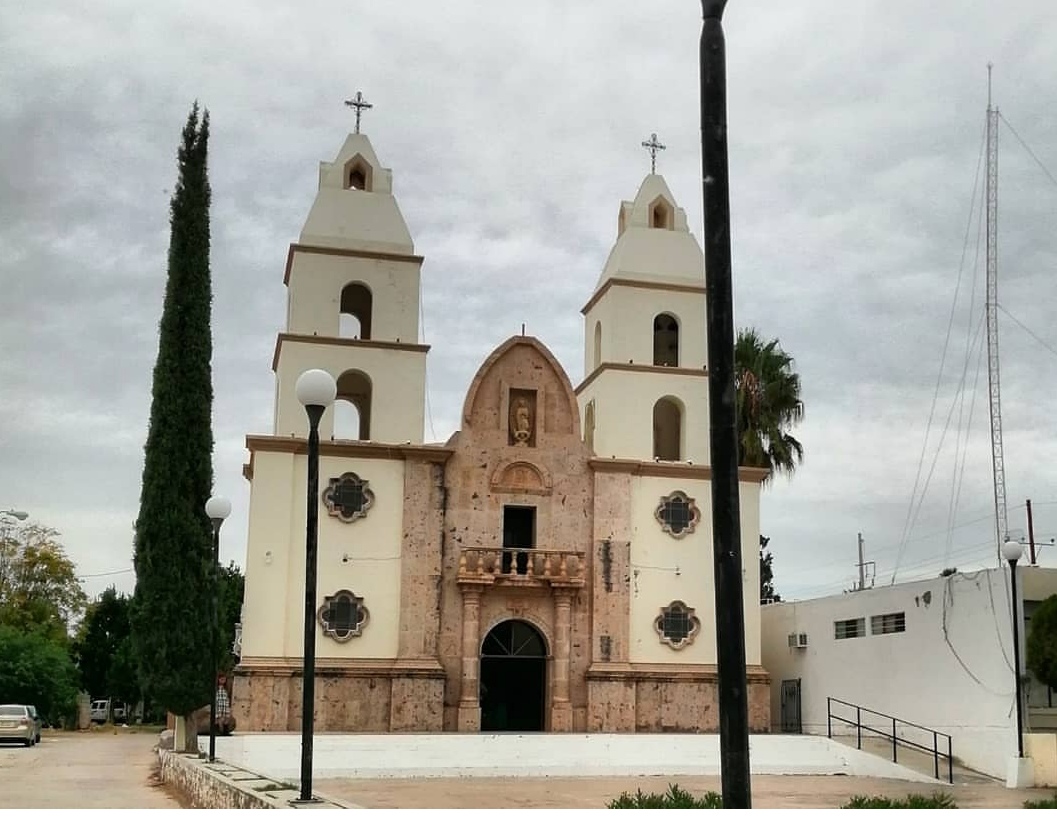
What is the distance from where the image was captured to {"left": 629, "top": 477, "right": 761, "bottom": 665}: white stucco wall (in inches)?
1141

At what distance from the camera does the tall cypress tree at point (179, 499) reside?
83.3 feet

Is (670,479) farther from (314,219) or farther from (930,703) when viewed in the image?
(314,219)

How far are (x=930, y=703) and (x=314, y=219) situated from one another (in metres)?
17.3

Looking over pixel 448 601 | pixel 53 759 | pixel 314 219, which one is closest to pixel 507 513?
pixel 448 601

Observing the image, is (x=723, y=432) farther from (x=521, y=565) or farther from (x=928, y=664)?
(x=521, y=565)

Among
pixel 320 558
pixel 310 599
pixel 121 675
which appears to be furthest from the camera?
pixel 121 675

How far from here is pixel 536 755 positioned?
80.3ft

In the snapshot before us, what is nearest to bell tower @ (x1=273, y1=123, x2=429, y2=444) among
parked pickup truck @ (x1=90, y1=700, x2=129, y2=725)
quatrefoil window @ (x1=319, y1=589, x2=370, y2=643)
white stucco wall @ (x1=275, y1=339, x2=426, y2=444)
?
white stucco wall @ (x1=275, y1=339, x2=426, y2=444)

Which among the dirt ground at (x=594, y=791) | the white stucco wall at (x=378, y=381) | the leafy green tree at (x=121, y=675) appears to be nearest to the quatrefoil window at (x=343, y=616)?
the white stucco wall at (x=378, y=381)

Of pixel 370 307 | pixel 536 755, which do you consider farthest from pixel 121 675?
pixel 536 755

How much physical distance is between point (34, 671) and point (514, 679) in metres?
21.9

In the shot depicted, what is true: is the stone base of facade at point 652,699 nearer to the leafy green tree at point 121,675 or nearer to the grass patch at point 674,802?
the grass patch at point 674,802

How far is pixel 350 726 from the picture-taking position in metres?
26.8

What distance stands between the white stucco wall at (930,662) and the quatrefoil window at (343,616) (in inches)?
427
